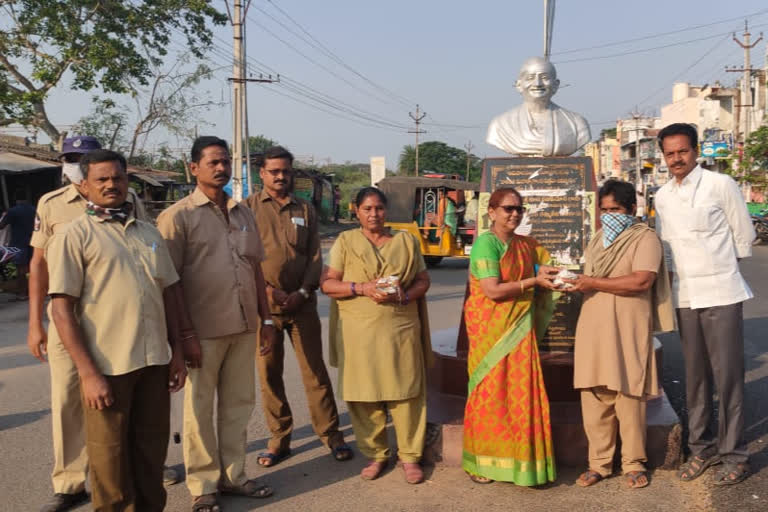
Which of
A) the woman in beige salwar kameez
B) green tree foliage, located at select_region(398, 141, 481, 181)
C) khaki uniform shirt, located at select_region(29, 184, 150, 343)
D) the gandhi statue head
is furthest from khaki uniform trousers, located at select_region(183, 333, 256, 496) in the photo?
green tree foliage, located at select_region(398, 141, 481, 181)

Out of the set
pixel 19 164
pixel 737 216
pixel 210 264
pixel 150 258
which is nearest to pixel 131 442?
pixel 150 258

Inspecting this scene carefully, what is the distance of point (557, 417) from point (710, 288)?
1123 mm

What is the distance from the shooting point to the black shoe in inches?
133

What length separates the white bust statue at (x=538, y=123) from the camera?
16.7 feet

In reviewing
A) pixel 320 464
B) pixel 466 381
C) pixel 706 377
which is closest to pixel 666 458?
pixel 706 377

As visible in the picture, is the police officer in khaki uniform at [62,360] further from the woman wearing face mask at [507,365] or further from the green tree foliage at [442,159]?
the green tree foliage at [442,159]

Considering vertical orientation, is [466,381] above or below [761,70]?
below

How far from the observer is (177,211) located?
3338mm

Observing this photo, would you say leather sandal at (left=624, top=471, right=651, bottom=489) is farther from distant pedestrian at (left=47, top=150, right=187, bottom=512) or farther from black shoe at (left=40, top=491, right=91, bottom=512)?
black shoe at (left=40, top=491, right=91, bottom=512)

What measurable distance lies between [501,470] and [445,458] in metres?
0.49

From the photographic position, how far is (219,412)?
11.6ft

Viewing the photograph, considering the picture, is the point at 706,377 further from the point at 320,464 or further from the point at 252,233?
the point at 252,233

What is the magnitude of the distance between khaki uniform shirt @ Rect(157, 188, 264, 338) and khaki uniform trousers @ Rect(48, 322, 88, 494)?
2.05 feet

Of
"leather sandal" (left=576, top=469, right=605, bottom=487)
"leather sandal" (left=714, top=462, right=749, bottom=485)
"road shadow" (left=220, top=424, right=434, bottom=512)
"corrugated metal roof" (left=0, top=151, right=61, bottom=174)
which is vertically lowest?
"road shadow" (left=220, top=424, right=434, bottom=512)
